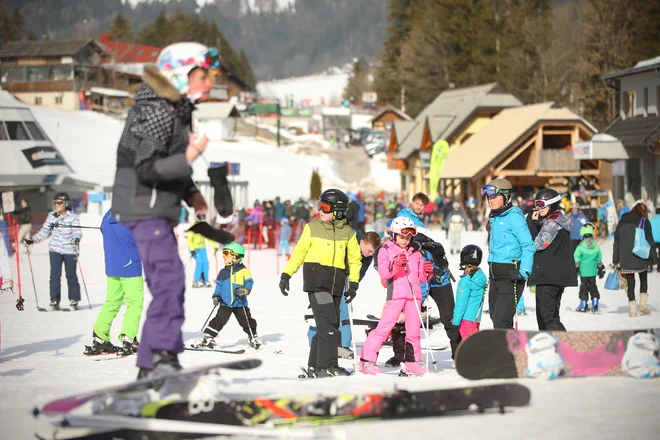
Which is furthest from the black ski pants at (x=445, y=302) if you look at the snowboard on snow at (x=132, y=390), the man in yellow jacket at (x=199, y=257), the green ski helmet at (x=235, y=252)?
the man in yellow jacket at (x=199, y=257)

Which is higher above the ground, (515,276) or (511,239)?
(511,239)

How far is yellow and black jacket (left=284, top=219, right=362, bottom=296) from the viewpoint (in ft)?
27.0

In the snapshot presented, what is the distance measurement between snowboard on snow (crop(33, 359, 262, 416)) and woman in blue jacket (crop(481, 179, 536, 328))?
156 inches

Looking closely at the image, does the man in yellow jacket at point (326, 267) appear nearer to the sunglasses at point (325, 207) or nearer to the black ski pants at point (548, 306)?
the sunglasses at point (325, 207)

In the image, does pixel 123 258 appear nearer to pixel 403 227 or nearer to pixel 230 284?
pixel 230 284

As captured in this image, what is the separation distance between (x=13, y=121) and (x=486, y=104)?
25.7 meters

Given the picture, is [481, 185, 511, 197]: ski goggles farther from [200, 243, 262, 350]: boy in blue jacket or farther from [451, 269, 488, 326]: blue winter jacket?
[200, 243, 262, 350]: boy in blue jacket

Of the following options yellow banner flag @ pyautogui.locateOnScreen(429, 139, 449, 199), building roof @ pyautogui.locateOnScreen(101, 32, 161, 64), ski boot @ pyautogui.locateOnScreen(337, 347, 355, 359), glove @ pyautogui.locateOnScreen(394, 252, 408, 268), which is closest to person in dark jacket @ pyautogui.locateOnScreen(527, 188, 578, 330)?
glove @ pyautogui.locateOnScreen(394, 252, 408, 268)

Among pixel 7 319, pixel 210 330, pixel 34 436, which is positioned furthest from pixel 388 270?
pixel 7 319

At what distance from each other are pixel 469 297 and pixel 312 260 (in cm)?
170

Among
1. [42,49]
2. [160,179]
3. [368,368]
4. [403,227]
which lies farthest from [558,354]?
[42,49]

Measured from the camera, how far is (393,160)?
205 ft

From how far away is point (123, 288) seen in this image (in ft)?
30.8

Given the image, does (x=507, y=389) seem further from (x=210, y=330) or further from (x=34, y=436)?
(x=210, y=330)
